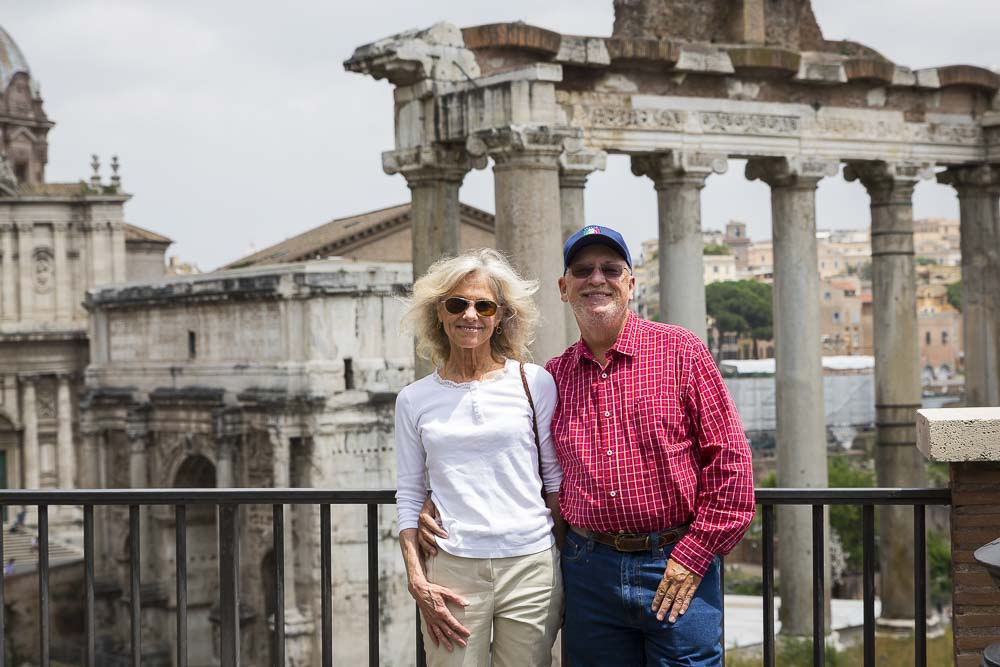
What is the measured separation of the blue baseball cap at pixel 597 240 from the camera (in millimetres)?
4848

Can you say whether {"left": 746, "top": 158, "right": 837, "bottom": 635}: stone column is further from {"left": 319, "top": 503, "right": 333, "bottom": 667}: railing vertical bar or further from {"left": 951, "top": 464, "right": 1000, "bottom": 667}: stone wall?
{"left": 319, "top": 503, "right": 333, "bottom": 667}: railing vertical bar

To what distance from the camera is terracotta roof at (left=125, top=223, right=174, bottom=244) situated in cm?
5934

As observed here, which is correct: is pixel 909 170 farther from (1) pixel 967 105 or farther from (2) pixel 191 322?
(2) pixel 191 322

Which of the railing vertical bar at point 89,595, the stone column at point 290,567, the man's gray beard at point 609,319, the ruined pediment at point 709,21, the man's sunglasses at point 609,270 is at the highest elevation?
the ruined pediment at point 709,21

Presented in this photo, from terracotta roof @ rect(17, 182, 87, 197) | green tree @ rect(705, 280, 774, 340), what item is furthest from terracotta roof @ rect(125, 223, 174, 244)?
green tree @ rect(705, 280, 774, 340)

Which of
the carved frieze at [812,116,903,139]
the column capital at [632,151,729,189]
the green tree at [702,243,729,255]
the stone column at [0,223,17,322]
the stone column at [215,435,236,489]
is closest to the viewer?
the column capital at [632,151,729,189]

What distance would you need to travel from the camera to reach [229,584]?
18.2 ft

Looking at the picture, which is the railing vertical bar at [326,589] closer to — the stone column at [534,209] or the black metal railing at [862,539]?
the black metal railing at [862,539]

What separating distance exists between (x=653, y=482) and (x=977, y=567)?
1.54 meters

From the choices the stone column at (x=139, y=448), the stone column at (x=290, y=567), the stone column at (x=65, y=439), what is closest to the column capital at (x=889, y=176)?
the stone column at (x=290, y=567)

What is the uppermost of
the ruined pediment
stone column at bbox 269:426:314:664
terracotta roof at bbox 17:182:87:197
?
terracotta roof at bbox 17:182:87:197

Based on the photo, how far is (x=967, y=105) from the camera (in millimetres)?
17672

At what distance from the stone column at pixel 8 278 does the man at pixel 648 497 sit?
51.2m

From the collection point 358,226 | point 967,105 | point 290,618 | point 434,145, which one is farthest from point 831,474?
point 434,145
